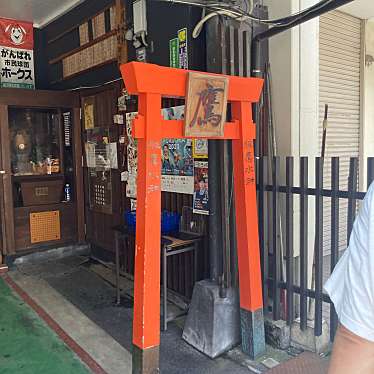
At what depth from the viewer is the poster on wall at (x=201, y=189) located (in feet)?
10.8

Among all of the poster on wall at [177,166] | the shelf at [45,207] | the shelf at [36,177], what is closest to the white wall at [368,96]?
the poster on wall at [177,166]

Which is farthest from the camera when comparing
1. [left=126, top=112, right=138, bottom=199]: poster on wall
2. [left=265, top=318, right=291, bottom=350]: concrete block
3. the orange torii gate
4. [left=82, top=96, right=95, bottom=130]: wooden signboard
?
[left=82, top=96, right=95, bottom=130]: wooden signboard

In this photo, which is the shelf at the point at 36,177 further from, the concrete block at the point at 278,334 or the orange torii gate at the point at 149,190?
the concrete block at the point at 278,334

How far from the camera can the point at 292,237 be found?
283cm

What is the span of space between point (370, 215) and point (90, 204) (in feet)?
15.6

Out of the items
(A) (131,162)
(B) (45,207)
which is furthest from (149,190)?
(B) (45,207)

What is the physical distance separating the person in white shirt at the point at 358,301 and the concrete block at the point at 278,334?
2039 mm

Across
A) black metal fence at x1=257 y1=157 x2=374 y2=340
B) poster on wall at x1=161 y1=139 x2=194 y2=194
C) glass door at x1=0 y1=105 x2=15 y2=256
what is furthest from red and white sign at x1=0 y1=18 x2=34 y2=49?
black metal fence at x1=257 y1=157 x2=374 y2=340

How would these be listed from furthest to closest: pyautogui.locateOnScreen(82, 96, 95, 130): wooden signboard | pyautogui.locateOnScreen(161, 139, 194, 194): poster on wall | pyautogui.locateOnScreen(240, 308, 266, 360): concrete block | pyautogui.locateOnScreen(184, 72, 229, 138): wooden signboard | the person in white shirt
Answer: pyautogui.locateOnScreen(82, 96, 95, 130): wooden signboard → pyautogui.locateOnScreen(161, 139, 194, 194): poster on wall → pyautogui.locateOnScreen(240, 308, 266, 360): concrete block → pyautogui.locateOnScreen(184, 72, 229, 138): wooden signboard → the person in white shirt

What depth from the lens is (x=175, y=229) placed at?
140 inches

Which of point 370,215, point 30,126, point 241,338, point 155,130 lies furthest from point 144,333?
point 30,126

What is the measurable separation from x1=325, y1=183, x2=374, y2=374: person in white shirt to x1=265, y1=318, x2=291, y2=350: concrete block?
80.3 inches

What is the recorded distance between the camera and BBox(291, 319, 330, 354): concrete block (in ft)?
9.29

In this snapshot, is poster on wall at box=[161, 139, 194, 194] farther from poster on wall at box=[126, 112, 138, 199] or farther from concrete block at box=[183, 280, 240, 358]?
concrete block at box=[183, 280, 240, 358]
